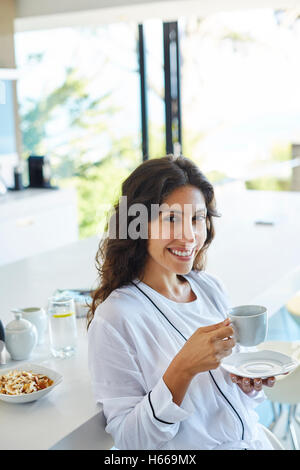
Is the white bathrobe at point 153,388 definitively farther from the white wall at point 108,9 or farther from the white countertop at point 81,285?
the white wall at point 108,9

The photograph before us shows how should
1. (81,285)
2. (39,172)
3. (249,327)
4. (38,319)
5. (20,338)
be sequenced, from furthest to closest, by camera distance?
1. (39,172)
2. (81,285)
3. (38,319)
4. (20,338)
5. (249,327)

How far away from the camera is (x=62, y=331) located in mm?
1707

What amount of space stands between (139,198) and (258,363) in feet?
1.60

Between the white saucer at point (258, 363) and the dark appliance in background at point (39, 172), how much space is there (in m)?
3.86

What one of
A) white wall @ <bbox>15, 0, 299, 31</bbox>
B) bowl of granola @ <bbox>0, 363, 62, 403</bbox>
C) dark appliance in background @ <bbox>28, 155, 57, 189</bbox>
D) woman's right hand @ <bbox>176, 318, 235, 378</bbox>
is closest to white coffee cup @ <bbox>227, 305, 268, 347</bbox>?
woman's right hand @ <bbox>176, 318, 235, 378</bbox>

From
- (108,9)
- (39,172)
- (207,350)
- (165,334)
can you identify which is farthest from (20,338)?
(39,172)

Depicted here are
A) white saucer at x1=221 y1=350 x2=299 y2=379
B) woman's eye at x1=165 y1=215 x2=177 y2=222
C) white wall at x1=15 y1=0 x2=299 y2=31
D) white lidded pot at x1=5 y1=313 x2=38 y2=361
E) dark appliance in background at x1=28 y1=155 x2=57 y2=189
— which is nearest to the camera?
white saucer at x1=221 y1=350 x2=299 y2=379

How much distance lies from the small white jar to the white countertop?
0.05 m

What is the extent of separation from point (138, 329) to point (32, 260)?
4.98ft

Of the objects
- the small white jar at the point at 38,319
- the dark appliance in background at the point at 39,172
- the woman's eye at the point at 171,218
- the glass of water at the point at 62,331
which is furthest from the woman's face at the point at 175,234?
the dark appliance in background at the point at 39,172

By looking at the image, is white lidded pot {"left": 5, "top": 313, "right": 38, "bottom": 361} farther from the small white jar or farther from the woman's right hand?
the woman's right hand

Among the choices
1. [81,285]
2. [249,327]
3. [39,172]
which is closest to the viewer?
[249,327]

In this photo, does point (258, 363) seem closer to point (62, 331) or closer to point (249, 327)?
point (249, 327)

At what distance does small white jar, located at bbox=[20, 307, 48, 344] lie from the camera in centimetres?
179
